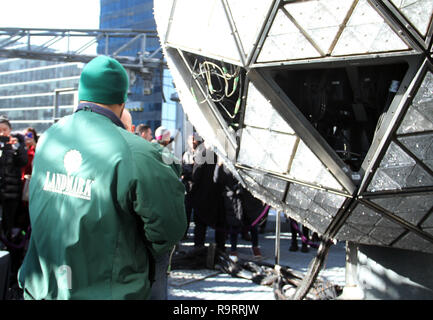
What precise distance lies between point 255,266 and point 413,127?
3.68m

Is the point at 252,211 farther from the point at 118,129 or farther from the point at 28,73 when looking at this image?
the point at 28,73

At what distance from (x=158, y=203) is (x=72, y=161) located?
44 cm

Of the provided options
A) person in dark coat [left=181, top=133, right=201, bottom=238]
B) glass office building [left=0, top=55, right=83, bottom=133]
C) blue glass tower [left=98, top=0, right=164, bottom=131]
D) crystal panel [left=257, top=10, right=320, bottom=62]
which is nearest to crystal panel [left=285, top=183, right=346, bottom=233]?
crystal panel [left=257, top=10, right=320, bottom=62]

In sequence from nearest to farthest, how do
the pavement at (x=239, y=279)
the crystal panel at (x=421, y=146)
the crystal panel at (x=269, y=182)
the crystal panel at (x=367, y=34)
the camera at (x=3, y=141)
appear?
1. the crystal panel at (x=367, y=34)
2. the crystal panel at (x=421, y=146)
3. the crystal panel at (x=269, y=182)
4. the pavement at (x=239, y=279)
5. the camera at (x=3, y=141)

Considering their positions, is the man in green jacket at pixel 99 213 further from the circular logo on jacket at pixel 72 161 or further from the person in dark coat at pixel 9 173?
the person in dark coat at pixel 9 173

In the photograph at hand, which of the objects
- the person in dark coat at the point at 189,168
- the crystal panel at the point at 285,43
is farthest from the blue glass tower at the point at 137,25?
the crystal panel at the point at 285,43

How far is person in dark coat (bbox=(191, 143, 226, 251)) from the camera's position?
7270 mm

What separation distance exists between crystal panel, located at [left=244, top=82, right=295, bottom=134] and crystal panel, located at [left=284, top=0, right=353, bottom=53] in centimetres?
66

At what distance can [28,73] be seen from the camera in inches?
2763

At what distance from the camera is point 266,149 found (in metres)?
3.55

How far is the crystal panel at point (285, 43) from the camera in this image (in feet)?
9.84

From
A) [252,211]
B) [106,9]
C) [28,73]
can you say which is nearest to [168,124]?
[106,9]

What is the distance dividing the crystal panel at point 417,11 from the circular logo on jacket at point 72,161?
2.18m

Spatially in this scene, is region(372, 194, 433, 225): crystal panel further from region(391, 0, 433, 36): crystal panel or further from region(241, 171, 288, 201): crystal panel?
region(391, 0, 433, 36): crystal panel
